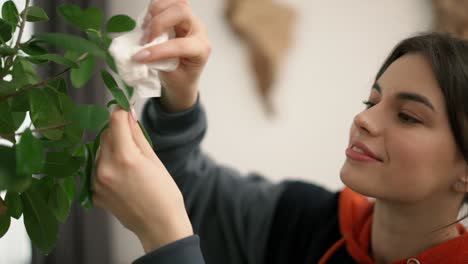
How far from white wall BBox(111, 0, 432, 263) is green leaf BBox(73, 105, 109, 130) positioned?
5.29 feet

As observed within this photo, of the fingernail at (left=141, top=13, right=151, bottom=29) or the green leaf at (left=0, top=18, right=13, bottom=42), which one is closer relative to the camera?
the green leaf at (left=0, top=18, right=13, bottom=42)

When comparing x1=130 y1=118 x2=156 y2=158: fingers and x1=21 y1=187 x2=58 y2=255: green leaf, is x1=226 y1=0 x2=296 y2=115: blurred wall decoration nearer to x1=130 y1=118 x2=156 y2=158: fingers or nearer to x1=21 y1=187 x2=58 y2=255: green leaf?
x1=130 y1=118 x2=156 y2=158: fingers

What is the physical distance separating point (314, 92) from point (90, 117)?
71.1 inches

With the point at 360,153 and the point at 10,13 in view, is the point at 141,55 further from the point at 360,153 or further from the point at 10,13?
the point at 360,153

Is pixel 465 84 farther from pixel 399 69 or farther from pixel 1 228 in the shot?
pixel 1 228

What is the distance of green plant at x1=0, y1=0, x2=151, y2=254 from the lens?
0.60m

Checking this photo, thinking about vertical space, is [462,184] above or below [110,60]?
below

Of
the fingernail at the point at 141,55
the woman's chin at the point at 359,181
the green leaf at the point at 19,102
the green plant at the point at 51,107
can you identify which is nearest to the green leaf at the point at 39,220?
the green plant at the point at 51,107

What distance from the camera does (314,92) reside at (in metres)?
2.29

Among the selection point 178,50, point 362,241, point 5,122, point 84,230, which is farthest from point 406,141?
point 84,230

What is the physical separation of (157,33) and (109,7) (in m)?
1.31

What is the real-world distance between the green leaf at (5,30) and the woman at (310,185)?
6.3 inches

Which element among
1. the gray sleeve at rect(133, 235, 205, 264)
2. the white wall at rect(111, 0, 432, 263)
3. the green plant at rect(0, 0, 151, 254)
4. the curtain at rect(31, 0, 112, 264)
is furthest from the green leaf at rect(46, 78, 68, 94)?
the white wall at rect(111, 0, 432, 263)

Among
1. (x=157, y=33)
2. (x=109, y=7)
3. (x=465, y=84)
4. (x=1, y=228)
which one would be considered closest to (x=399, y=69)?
(x=465, y=84)
